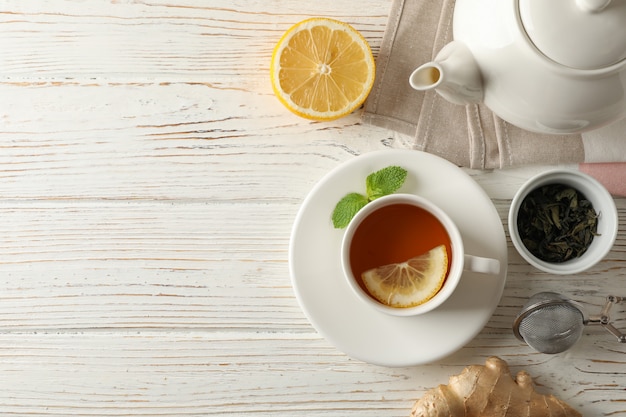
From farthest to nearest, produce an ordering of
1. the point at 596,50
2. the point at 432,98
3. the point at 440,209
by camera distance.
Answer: the point at 432,98 < the point at 440,209 < the point at 596,50

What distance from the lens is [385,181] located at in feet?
3.76

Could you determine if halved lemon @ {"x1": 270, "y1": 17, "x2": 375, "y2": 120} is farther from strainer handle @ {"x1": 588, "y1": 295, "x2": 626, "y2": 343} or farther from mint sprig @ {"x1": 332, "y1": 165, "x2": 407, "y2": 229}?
strainer handle @ {"x1": 588, "y1": 295, "x2": 626, "y2": 343}

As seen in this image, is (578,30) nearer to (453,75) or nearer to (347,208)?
(453,75)

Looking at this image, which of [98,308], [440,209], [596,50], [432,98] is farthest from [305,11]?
[98,308]

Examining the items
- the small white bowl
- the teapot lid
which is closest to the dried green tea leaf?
the small white bowl

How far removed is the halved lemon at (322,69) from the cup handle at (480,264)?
12.8 inches

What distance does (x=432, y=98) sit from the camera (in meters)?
1.20

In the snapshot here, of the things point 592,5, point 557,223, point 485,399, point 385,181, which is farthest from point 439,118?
point 485,399

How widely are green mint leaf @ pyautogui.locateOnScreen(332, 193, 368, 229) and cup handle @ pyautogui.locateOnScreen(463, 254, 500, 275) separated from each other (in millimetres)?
196

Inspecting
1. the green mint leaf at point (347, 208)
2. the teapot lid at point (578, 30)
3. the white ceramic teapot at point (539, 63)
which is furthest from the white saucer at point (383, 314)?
the teapot lid at point (578, 30)

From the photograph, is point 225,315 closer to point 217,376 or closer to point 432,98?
point 217,376

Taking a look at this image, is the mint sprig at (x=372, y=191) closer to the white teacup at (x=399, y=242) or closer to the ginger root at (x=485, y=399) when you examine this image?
the white teacup at (x=399, y=242)

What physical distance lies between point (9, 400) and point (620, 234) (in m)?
1.13

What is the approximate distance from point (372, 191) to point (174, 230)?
1.21 ft
